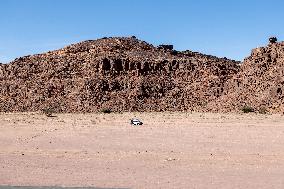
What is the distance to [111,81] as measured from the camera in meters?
83.3

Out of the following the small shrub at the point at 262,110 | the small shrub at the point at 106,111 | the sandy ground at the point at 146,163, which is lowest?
the sandy ground at the point at 146,163

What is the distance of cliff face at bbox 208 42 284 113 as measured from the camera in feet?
209

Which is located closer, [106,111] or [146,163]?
[146,163]

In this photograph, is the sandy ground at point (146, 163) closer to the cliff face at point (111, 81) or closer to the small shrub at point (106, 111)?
the small shrub at point (106, 111)

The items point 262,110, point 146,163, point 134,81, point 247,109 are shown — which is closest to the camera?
point 146,163

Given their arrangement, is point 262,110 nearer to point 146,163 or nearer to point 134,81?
point 134,81

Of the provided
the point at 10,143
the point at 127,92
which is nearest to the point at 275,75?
the point at 127,92

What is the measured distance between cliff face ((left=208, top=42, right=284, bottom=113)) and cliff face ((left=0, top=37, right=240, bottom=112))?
365 cm

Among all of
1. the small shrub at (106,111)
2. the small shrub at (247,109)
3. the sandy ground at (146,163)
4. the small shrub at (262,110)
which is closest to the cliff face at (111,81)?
the small shrub at (106,111)

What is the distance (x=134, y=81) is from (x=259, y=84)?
71.1ft

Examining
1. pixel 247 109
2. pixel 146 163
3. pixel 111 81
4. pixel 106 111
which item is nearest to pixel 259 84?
pixel 247 109

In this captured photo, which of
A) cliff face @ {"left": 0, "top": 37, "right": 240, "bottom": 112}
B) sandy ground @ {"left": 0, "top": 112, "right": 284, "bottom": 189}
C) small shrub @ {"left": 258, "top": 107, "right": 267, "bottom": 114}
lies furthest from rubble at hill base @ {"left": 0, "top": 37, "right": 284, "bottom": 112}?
sandy ground @ {"left": 0, "top": 112, "right": 284, "bottom": 189}

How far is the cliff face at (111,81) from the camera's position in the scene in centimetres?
7738

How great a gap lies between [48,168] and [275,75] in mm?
53088
